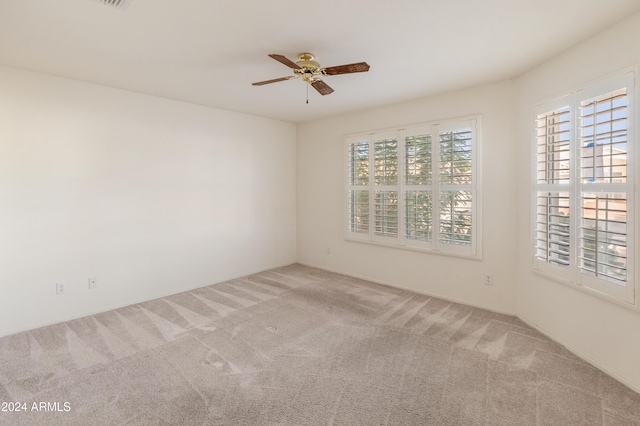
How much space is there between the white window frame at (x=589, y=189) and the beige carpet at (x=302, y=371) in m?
0.63

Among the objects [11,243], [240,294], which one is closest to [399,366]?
[240,294]

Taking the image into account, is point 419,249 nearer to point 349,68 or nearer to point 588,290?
point 588,290

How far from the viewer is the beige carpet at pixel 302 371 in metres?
1.93

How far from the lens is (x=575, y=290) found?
262 centimetres

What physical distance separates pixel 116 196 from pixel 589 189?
15.5ft

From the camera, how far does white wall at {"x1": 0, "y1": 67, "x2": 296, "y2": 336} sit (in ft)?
10.1

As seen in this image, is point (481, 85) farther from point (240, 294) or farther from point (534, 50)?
point (240, 294)

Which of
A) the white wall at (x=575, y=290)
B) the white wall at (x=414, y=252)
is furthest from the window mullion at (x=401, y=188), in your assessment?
the white wall at (x=575, y=290)

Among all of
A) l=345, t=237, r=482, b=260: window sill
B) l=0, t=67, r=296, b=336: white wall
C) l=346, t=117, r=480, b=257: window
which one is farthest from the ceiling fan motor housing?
l=345, t=237, r=482, b=260: window sill

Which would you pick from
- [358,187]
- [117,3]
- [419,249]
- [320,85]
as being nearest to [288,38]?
[320,85]

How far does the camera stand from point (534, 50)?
2650 millimetres

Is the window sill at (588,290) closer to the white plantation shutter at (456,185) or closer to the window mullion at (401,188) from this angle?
the white plantation shutter at (456,185)

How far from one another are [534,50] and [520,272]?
7.12 feet

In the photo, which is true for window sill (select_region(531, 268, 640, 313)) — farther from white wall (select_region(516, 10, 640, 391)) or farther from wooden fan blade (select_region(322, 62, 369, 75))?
wooden fan blade (select_region(322, 62, 369, 75))
